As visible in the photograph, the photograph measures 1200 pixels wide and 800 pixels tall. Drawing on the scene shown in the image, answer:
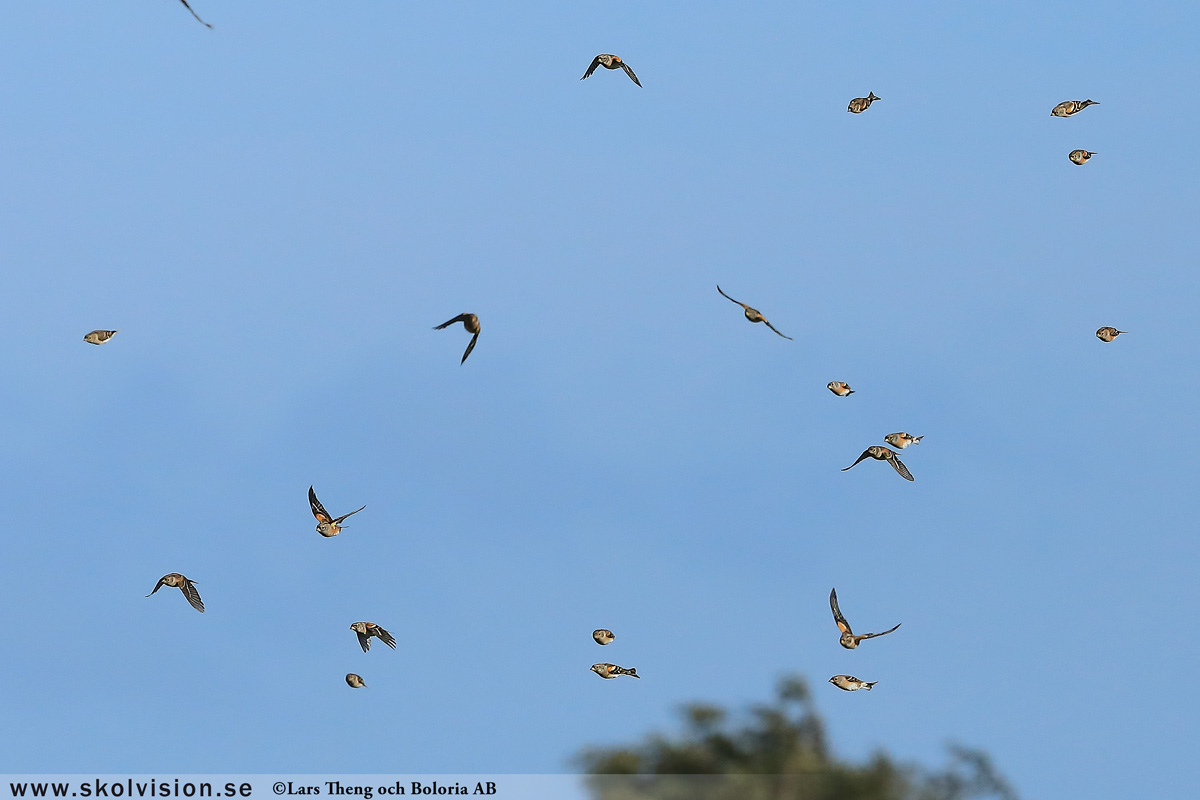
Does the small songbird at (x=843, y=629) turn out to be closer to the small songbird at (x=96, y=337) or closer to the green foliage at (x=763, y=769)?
the green foliage at (x=763, y=769)

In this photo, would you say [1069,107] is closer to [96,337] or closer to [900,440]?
[900,440]

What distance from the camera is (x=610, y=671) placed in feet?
180

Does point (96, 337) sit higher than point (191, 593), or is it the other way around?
point (96, 337)

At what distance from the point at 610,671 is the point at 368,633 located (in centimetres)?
743

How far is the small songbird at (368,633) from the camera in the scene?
176ft

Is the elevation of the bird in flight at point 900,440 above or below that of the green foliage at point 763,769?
above

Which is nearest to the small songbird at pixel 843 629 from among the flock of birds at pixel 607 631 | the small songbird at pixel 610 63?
the flock of birds at pixel 607 631

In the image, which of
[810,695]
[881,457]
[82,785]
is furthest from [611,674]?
[82,785]

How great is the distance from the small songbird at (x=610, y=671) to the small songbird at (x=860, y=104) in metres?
18.3

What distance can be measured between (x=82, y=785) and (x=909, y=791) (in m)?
21.0

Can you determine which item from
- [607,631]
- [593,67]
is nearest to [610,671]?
[607,631]

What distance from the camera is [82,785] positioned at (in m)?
44.7

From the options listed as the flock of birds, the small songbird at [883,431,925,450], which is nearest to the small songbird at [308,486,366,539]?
the flock of birds

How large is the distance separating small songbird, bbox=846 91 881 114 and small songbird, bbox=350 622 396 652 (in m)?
21.2
